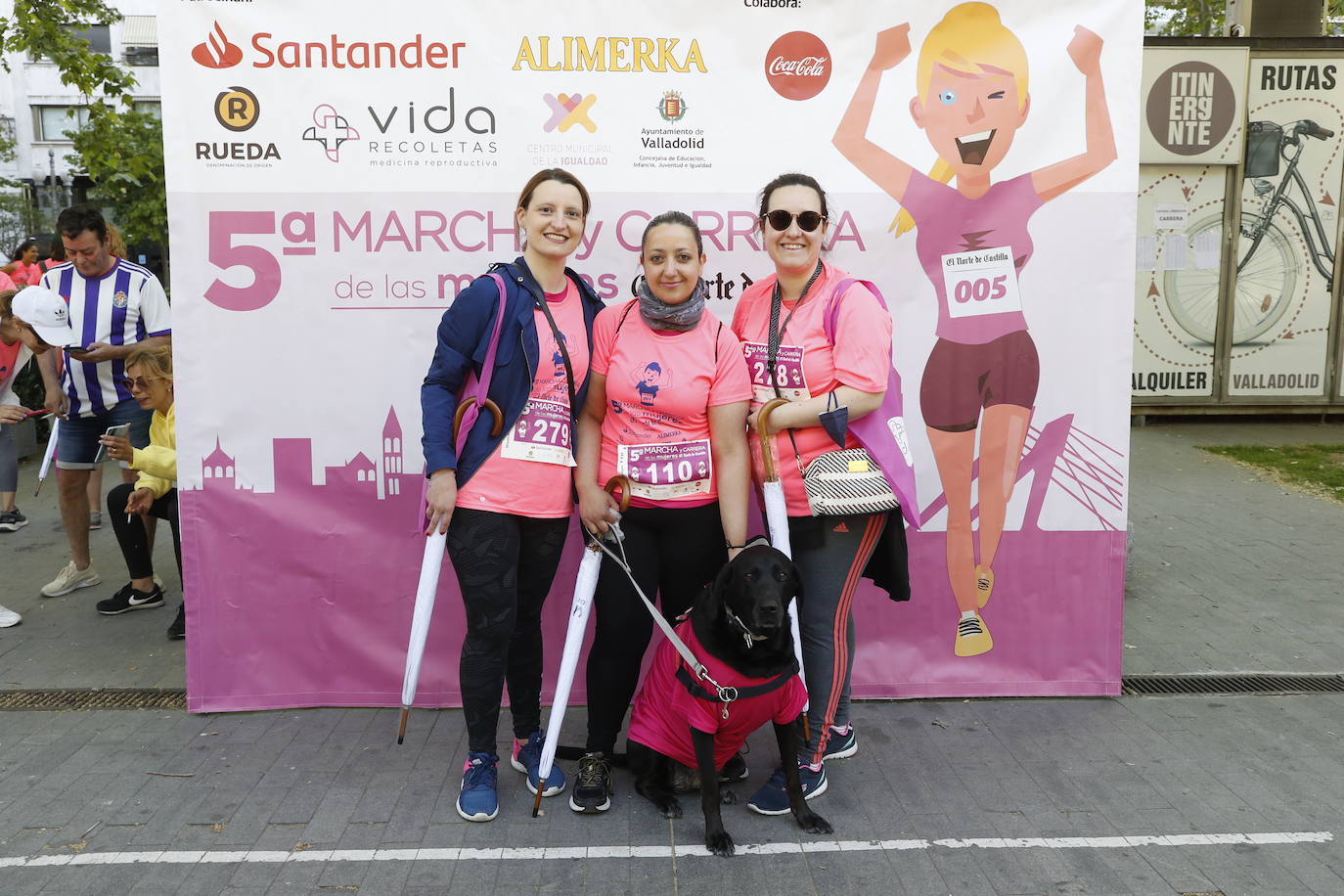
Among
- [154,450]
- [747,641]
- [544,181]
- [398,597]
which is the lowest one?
[398,597]

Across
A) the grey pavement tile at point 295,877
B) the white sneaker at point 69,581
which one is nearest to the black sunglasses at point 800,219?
the grey pavement tile at point 295,877

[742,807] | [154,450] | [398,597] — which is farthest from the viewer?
[154,450]

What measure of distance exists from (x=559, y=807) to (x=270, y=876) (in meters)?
0.92

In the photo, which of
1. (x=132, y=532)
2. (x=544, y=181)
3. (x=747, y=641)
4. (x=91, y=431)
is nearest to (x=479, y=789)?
(x=747, y=641)

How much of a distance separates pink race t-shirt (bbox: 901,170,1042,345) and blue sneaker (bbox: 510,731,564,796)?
88.8 inches

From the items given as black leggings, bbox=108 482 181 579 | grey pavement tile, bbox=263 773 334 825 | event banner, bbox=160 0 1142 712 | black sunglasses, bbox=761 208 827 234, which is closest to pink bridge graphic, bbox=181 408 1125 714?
event banner, bbox=160 0 1142 712

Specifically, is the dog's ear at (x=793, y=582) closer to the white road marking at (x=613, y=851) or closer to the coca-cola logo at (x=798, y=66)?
the white road marking at (x=613, y=851)

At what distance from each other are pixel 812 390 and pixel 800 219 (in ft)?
1.84

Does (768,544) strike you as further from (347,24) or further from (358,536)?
(347,24)

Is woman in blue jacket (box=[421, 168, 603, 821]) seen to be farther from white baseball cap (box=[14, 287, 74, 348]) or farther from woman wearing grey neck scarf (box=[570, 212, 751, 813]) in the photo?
white baseball cap (box=[14, 287, 74, 348])

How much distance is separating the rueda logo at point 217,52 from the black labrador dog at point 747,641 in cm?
269

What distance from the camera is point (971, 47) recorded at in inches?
169

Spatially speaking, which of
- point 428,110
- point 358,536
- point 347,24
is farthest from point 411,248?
point 358,536

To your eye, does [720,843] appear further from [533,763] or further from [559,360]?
[559,360]
